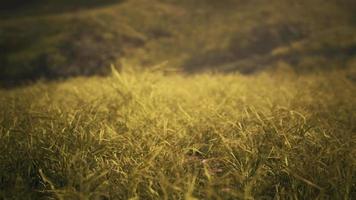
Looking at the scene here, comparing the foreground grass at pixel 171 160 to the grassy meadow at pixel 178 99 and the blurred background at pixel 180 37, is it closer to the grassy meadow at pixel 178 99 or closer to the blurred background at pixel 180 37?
the grassy meadow at pixel 178 99

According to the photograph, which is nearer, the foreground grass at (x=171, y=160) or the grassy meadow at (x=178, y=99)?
the foreground grass at (x=171, y=160)

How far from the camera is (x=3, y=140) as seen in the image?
2402mm

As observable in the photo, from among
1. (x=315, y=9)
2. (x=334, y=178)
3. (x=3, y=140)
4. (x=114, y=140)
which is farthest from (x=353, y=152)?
(x=315, y=9)

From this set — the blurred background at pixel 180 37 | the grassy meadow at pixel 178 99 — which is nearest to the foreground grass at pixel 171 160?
the grassy meadow at pixel 178 99

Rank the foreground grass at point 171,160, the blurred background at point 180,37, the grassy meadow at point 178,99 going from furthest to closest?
the blurred background at point 180,37, the grassy meadow at point 178,99, the foreground grass at point 171,160

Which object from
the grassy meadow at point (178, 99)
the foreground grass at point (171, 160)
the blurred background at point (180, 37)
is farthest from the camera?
the blurred background at point (180, 37)

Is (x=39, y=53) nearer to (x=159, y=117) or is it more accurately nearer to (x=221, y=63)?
(x=221, y=63)

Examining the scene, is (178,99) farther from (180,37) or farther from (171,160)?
(180,37)

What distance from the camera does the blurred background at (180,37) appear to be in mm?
9633

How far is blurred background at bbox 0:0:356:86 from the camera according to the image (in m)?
9.63

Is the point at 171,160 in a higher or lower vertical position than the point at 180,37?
higher

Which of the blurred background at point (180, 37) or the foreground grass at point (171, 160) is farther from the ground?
the foreground grass at point (171, 160)

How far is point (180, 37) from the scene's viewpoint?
1225cm

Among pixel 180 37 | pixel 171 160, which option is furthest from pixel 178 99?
pixel 180 37
